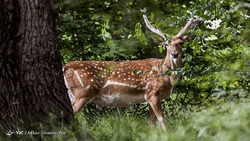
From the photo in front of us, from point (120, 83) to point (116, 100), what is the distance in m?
0.26

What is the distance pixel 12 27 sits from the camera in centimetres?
530

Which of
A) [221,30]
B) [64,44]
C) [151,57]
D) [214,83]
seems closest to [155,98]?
[151,57]

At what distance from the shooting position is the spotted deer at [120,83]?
8297 millimetres

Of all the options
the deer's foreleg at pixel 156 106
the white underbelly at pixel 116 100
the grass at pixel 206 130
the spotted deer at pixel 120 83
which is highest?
the grass at pixel 206 130

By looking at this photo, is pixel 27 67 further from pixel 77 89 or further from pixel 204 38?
pixel 77 89

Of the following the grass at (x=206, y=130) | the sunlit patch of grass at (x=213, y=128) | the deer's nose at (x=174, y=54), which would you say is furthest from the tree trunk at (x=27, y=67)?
the deer's nose at (x=174, y=54)

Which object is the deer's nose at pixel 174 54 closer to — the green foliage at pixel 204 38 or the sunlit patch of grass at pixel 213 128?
the green foliage at pixel 204 38

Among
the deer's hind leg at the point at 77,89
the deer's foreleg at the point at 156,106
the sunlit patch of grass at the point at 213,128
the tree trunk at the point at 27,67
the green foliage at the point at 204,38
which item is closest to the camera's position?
the sunlit patch of grass at the point at 213,128

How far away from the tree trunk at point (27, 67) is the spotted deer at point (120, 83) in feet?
9.05

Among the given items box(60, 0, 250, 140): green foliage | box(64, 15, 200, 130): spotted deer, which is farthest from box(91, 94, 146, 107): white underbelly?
box(60, 0, 250, 140): green foliage

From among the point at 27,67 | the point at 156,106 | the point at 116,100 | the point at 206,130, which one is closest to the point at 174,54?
the point at 156,106

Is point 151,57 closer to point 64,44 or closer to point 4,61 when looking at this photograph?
point 64,44

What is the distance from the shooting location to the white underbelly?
27.3 feet

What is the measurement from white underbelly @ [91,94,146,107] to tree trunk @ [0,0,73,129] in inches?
113
